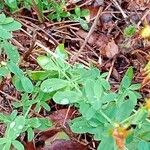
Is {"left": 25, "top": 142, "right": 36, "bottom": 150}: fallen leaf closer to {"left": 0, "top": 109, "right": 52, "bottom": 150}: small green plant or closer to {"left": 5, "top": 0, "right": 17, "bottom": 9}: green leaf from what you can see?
{"left": 0, "top": 109, "right": 52, "bottom": 150}: small green plant

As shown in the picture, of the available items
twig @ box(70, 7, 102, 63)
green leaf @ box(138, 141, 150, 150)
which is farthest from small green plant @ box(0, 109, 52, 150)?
twig @ box(70, 7, 102, 63)

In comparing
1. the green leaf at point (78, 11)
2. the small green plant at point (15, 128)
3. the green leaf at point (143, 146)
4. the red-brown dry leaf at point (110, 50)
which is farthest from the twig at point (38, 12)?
the green leaf at point (143, 146)

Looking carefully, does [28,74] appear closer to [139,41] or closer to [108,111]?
[108,111]

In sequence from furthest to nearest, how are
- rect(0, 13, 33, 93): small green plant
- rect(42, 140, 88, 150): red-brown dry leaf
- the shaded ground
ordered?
the shaded ground → rect(42, 140, 88, 150): red-brown dry leaf → rect(0, 13, 33, 93): small green plant

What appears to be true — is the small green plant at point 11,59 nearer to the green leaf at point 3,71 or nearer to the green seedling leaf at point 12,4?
Result: the green leaf at point 3,71

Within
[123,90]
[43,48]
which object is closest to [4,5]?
[43,48]

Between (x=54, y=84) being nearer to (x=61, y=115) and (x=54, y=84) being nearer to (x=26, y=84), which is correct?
(x=26, y=84)

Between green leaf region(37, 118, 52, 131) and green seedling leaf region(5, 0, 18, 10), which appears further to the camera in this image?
green seedling leaf region(5, 0, 18, 10)

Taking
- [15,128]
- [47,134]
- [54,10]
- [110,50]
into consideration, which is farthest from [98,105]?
[54,10]
